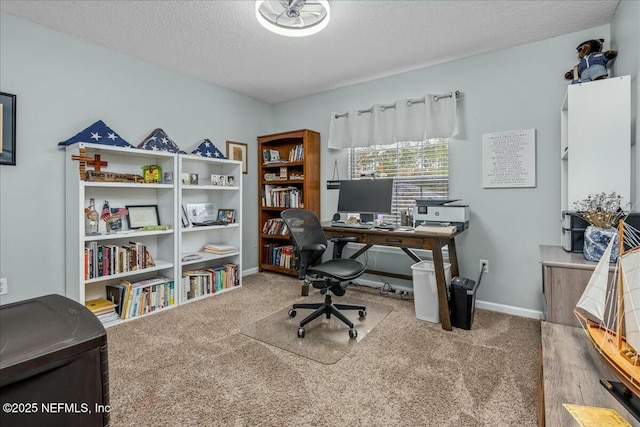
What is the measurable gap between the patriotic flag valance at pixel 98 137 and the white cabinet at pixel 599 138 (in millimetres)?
3464

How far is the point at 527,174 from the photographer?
8.66 ft

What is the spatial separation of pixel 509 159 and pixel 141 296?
3393mm

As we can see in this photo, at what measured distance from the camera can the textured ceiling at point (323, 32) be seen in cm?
213

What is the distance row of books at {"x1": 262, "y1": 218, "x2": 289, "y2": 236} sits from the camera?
3.92 m

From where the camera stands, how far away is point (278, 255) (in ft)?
13.0

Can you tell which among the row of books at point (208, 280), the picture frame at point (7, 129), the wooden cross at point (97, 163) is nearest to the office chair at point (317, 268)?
the row of books at point (208, 280)

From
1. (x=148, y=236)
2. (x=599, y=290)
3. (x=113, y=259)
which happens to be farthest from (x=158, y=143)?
(x=599, y=290)

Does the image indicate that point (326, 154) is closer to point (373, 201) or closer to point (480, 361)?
point (373, 201)

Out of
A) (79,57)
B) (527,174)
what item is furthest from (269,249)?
(527,174)

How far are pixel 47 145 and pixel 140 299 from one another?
1417 mm

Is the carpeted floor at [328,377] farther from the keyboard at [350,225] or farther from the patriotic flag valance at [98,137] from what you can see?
the patriotic flag valance at [98,137]

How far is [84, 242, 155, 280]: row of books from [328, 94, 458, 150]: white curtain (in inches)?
88.5

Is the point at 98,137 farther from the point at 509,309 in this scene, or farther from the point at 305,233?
the point at 509,309

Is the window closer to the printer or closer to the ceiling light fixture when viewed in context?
the printer
